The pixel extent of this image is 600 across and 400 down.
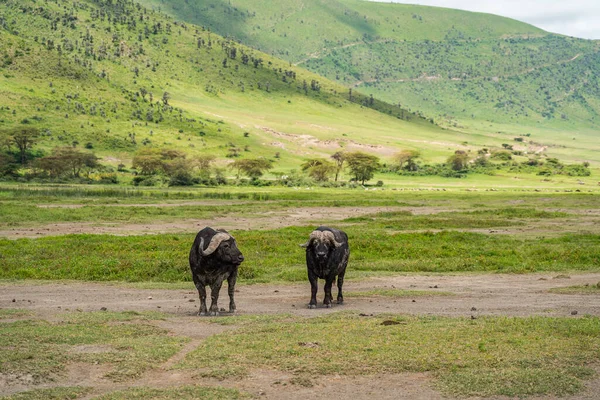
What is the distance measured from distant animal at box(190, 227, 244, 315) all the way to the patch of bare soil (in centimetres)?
79

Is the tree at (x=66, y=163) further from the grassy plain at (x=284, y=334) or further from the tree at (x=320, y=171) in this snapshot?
the grassy plain at (x=284, y=334)

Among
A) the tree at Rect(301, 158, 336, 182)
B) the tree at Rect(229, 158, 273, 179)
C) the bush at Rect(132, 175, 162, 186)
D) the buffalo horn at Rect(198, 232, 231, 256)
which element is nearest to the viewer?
the buffalo horn at Rect(198, 232, 231, 256)

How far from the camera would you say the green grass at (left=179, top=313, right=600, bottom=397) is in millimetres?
13156

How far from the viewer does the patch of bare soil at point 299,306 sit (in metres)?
12.9

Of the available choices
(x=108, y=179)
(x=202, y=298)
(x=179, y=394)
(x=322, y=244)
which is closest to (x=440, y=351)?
(x=179, y=394)

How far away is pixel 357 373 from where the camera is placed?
13.7m

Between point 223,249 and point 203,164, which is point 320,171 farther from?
point 223,249

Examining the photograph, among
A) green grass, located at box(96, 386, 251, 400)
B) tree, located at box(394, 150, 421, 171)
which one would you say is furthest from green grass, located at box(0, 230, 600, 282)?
tree, located at box(394, 150, 421, 171)

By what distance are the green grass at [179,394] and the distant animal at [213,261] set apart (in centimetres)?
Result: 793

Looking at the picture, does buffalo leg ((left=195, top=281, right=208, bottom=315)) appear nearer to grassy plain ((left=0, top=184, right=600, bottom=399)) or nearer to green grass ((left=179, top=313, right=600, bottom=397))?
grassy plain ((left=0, top=184, right=600, bottom=399))

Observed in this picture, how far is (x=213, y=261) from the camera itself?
2078cm

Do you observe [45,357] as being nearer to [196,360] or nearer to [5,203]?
[196,360]

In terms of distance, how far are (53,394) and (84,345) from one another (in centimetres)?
358

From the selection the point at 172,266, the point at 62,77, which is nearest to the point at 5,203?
the point at 172,266
